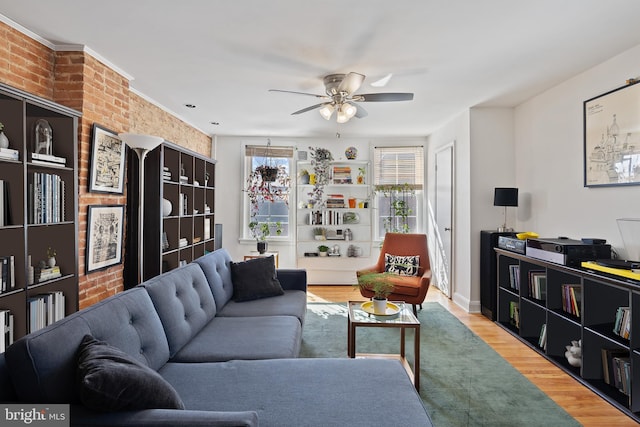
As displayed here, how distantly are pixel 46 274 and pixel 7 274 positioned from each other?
31 centimetres

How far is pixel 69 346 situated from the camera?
1.34 metres

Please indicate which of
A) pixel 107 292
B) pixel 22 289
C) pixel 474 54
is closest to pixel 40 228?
pixel 22 289

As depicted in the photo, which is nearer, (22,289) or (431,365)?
(22,289)

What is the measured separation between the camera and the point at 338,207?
247 inches

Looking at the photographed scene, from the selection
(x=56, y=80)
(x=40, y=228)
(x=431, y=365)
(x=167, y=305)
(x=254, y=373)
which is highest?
(x=56, y=80)

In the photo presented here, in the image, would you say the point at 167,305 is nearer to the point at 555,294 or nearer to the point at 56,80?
the point at 56,80

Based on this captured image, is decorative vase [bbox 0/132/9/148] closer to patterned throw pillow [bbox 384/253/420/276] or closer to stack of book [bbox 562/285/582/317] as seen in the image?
patterned throw pillow [bbox 384/253/420/276]

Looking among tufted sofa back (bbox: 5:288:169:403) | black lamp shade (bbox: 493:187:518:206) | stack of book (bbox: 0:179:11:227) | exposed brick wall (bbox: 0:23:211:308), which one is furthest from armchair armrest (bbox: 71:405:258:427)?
black lamp shade (bbox: 493:187:518:206)

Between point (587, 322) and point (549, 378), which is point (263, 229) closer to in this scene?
point (549, 378)

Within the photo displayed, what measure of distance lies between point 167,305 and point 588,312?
2973mm

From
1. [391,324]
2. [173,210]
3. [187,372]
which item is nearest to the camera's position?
[187,372]

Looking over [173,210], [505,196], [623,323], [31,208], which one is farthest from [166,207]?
[623,323]

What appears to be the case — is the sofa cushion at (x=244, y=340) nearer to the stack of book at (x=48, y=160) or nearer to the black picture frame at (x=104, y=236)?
the black picture frame at (x=104, y=236)

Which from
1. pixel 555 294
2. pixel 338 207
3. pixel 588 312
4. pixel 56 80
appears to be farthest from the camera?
pixel 338 207
